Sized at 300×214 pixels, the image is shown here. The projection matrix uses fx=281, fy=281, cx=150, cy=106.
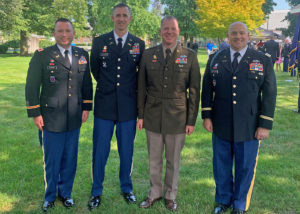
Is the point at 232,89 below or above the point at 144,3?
below

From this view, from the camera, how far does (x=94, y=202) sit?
11.7 feet

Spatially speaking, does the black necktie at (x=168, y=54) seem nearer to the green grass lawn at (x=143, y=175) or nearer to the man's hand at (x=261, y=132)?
the man's hand at (x=261, y=132)

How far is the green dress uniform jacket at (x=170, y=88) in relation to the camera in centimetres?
324

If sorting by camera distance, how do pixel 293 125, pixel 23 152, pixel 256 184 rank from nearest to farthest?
pixel 256 184 < pixel 23 152 < pixel 293 125

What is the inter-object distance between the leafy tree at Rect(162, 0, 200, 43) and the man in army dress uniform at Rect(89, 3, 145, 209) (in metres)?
46.0

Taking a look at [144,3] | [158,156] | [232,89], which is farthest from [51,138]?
[144,3]

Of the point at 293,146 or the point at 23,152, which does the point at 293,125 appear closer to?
the point at 293,146

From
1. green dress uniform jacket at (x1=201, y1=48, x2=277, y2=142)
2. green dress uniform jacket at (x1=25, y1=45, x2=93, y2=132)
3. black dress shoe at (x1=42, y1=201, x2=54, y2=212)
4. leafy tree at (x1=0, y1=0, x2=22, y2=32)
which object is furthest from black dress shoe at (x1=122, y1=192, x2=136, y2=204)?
leafy tree at (x1=0, y1=0, x2=22, y2=32)

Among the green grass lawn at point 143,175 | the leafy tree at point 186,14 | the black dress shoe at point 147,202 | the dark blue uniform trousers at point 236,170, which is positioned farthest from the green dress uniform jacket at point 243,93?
the leafy tree at point 186,14

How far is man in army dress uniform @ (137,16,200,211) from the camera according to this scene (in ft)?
10.6

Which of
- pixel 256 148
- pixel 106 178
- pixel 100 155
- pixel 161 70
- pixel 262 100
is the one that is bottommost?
pixel 106 178

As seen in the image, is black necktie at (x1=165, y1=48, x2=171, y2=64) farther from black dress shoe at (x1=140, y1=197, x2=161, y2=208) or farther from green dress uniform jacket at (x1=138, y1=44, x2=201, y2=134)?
black dress shoe at (x1=140, y1=197, x2=161, y2=208)

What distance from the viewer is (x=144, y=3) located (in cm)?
4300

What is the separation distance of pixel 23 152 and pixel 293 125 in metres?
6.27
